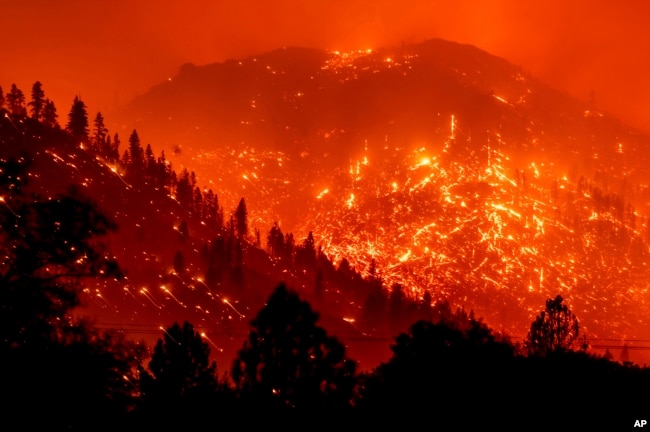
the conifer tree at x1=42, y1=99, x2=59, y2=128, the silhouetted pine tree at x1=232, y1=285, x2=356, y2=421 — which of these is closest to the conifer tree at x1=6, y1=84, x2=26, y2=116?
the conifer tree at x1=42, y1=99, x2=59, y2=128

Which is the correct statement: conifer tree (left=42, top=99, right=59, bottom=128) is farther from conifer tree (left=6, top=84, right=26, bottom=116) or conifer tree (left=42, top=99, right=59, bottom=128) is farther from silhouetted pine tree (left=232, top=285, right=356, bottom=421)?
silhouetted pine tree (left=232, top=285, right=356, bottom=421)

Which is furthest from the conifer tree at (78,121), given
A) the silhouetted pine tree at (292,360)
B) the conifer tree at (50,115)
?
the silhouetted pine tree at (292,360)

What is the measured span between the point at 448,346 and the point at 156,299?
111612mm

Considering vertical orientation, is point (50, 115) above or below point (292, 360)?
above

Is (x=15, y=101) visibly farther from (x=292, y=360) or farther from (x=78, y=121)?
(x=292, y=360)

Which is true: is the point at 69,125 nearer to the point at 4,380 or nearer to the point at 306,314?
the point at 306,314

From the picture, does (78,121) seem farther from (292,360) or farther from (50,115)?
(292,360)

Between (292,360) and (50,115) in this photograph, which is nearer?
(292,360)

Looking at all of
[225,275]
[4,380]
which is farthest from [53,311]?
[225,275]

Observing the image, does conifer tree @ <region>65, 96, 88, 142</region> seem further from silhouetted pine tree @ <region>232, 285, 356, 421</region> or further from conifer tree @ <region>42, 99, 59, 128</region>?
silhouetted pine tree @ <region>232, 285, 356, 421</region>

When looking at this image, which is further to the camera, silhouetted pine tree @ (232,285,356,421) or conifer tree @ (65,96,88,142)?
conifer tree @ (65,96,88,142)

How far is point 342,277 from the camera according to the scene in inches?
7687

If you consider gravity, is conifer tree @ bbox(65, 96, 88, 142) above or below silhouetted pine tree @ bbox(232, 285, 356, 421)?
above

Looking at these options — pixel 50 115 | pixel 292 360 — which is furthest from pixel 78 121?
pixel 292 360
